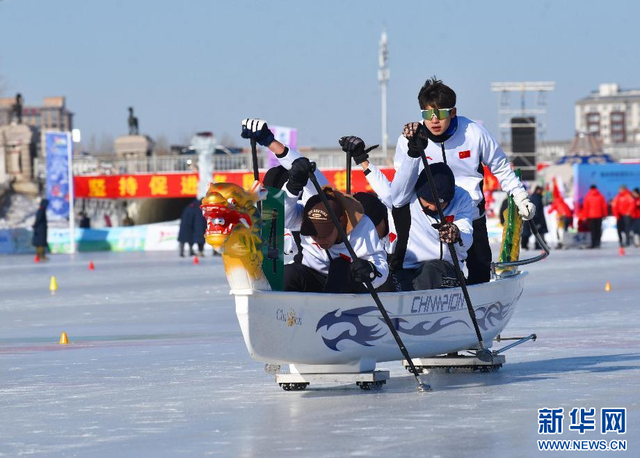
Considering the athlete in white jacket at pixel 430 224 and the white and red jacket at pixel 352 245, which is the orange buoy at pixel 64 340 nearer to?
the athlete in white jacket at pixel 430 224

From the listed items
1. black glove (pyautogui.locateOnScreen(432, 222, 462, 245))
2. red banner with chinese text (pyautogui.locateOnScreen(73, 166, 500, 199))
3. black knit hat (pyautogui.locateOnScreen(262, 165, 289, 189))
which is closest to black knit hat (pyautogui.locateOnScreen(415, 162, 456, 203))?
black glove (pyautogui.locateOnScreen(432, 222, 462, 245))

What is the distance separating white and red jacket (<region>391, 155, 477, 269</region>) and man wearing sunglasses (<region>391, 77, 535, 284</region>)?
0.14 feet

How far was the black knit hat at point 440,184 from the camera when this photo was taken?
8188mm

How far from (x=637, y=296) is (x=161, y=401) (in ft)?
29.9

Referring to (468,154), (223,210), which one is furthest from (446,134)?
(223,210)

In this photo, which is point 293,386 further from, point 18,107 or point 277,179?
point 18,107

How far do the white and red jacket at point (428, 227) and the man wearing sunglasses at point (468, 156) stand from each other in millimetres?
44

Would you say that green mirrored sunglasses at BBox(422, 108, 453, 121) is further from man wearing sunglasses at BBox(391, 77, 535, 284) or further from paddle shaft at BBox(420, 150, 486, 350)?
paddle shaft at BBox(420, 150, 486, 350)

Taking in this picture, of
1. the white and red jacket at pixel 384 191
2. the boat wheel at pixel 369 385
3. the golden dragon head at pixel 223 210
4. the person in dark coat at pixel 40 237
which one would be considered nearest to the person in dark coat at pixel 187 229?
the person in dark coat at pixel 40 237

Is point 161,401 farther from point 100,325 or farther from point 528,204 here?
point 100,325

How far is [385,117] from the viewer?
79688 mm

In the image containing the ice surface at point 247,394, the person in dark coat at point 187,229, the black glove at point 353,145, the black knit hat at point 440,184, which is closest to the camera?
the ice surface at point 247,394

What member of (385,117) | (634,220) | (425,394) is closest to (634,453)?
(425,394)

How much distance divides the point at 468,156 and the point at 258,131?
5.55 ft
